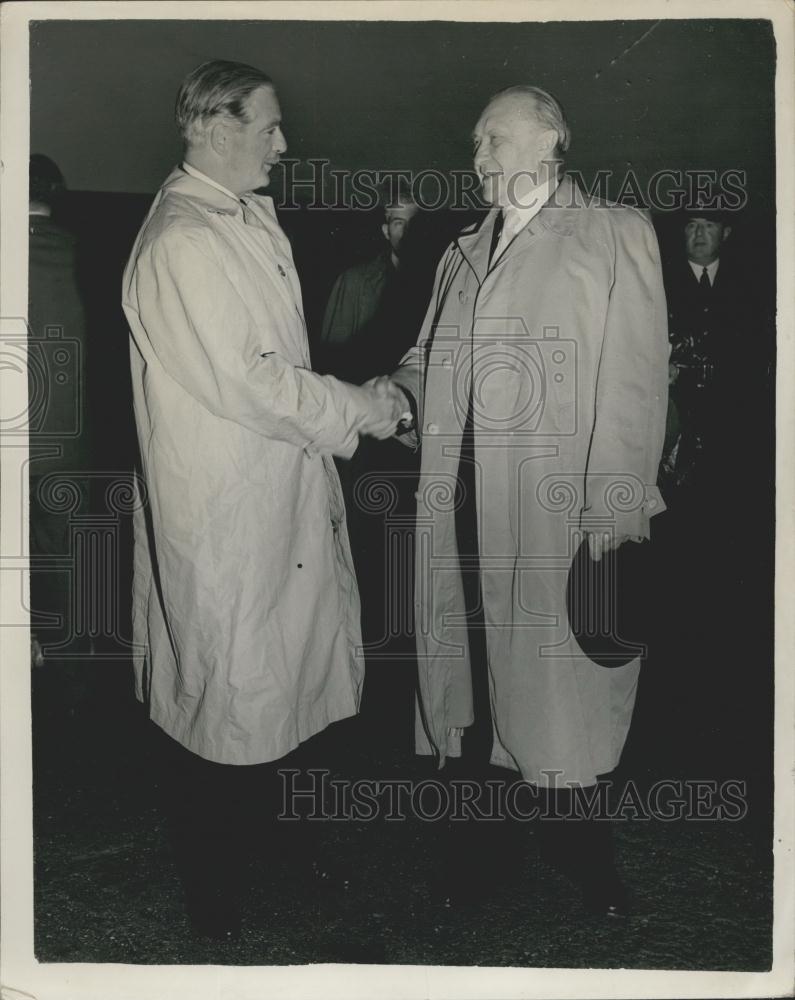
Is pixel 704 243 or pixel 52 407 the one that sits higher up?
pixel 704 243

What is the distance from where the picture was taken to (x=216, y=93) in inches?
75.5

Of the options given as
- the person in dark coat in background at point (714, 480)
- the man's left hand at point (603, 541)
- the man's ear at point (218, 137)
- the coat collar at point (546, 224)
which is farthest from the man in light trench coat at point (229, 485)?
the person in dark coat in background at point (714, 480)

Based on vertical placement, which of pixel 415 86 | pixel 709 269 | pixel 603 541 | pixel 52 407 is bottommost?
pixel 603 541

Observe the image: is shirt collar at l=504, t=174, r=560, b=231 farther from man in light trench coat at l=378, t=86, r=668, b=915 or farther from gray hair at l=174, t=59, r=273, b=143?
gray hair at l=174, t=59, r=273, b=143

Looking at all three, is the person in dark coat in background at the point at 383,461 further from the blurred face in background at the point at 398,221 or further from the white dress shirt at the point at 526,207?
the white dress shirt at the point at 526,207

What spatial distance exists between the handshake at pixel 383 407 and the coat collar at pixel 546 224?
0.25m

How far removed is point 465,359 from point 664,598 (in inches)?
22.0

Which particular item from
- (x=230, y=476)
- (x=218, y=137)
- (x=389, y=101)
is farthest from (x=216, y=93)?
(x=230, y=476)

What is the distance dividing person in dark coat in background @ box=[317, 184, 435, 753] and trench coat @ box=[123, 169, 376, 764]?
57mm

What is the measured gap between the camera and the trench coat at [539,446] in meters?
1.89

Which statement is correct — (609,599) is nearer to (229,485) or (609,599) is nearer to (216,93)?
(229,485)

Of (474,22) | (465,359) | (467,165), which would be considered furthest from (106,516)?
(474,22)

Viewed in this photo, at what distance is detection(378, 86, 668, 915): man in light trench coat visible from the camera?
189 cm

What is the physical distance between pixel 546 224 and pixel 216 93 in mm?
620
